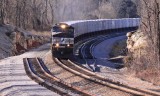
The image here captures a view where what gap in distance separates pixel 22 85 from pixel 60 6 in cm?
10499

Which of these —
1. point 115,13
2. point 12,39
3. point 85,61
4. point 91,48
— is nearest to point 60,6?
point 115,13

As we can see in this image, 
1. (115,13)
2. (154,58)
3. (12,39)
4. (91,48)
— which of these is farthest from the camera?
(115,13)

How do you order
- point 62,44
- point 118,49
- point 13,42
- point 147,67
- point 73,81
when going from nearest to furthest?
point 73,81 → point 147,67 → point 62,44 → point 118,49 → point 13,42

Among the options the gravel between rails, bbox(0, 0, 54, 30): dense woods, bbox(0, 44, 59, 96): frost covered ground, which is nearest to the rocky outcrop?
bbox(0, 44, 59, 96): frost covered ground

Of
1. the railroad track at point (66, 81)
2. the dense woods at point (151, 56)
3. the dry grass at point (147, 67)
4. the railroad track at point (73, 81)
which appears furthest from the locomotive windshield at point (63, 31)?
the dense woods at point (151, 56)

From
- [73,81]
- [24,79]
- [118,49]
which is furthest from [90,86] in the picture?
[118,49]

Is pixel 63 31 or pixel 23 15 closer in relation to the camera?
pixel 63 31

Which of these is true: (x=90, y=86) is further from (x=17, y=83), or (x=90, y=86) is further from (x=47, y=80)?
(x=17, y=83)

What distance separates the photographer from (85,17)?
108312mm

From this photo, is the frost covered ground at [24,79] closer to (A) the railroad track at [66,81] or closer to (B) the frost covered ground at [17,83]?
(B) the frost covered ground at [17,83]

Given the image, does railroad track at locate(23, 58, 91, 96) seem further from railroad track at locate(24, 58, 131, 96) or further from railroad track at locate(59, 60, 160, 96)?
railroad track at locate(59, 60, 160, 96)

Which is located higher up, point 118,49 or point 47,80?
point 118,49

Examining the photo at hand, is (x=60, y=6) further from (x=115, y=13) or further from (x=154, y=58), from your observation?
(x=154, y=58)

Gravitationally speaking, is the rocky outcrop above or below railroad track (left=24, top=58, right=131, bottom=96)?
above
